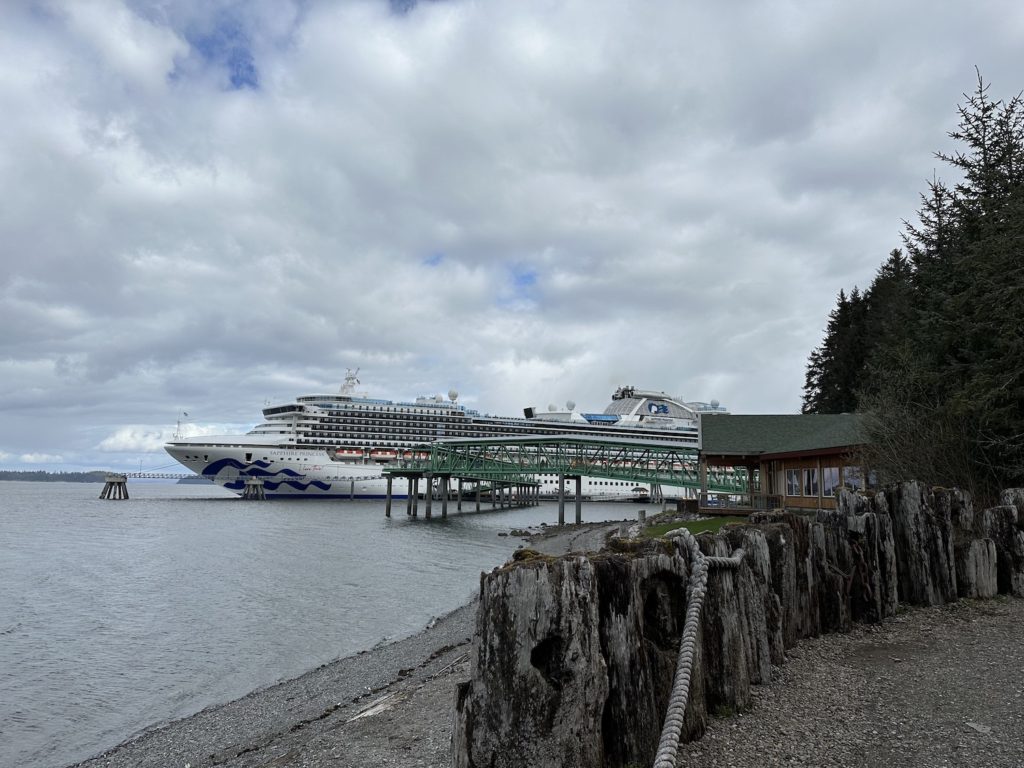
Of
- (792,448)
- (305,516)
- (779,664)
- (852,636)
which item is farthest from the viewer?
(305,516)

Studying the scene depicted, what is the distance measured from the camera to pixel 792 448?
88.5ft

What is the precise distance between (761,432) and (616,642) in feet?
93.7

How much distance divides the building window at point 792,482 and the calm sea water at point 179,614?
12.0 m

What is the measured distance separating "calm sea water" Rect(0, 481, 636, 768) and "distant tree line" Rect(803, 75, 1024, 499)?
12338 mm

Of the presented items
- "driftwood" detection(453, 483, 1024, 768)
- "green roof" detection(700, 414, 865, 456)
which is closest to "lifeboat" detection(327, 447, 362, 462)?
"green roof" detection(700, 414, 865, 456)

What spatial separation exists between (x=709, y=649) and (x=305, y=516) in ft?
171

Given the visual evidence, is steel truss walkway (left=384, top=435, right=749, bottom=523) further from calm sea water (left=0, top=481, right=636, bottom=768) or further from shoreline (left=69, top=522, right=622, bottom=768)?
shoreline (left=69, top=522, right=622, bottom=768)

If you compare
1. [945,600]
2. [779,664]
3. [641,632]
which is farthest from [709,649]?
[945,600]

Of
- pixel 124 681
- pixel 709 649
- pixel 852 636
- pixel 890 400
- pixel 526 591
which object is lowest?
pixel 124 681

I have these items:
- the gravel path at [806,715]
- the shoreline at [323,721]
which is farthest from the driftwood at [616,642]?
the shoreline at [323,721]

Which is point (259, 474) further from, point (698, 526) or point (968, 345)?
point (968, 345)

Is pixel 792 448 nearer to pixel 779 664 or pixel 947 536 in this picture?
pixel 947 536

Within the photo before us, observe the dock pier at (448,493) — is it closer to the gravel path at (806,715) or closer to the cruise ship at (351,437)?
the cruise ship at (351,437)

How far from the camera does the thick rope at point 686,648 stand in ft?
12.2
